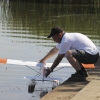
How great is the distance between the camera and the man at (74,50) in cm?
830

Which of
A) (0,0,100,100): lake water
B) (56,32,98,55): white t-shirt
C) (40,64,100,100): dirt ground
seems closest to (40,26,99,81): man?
(56,32,98,55): white t-shirt

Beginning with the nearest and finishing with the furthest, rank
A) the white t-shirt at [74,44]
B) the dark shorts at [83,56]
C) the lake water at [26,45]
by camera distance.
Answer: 1. the white t-shirt at [74,44]
2. the dark shorts at [83,56]
3. the lake water at [26,45]

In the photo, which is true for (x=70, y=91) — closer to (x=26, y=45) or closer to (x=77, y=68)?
(x=77, y=68)

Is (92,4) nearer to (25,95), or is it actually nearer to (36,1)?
(36,1)

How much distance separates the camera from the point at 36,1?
130ft

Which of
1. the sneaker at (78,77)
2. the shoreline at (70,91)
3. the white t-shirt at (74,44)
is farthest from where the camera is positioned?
the sneaker at (78,77)

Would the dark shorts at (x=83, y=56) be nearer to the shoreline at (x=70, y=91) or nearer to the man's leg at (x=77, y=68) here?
the man's leg at (x=77, y=68)

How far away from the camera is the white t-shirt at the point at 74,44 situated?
8.30 metres

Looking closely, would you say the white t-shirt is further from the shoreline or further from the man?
the shoreline

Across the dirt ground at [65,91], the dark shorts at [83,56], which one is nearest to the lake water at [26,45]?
the dirt ground at [65,91]

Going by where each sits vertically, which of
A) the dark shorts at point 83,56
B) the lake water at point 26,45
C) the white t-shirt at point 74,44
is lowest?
the lake water at point 26,45

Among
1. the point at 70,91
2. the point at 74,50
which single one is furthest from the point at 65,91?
the point at 74,50

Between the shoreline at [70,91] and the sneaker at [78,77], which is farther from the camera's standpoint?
the sneaker at [78,77]

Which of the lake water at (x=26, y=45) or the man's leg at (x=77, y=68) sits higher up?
the man's leg at (x=77, y=68)
